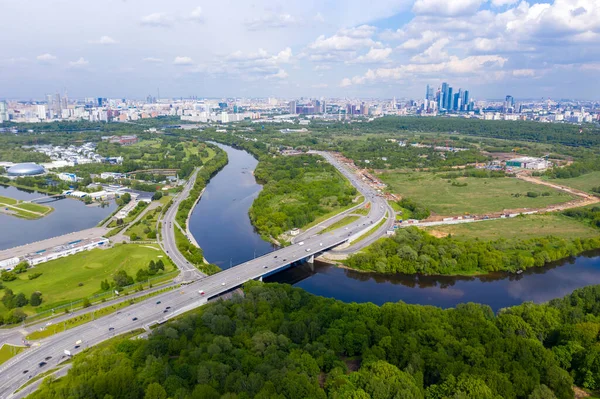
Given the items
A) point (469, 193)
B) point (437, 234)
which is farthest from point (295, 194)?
point (469, 193)

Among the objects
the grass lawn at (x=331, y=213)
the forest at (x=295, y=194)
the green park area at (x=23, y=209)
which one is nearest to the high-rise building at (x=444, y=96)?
the forest at (x=295, y=194)

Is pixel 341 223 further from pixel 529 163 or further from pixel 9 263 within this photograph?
pixel 529 163

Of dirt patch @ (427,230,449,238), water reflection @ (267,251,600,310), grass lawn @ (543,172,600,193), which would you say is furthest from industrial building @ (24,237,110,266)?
grass lawn @ (543,172,600,193)

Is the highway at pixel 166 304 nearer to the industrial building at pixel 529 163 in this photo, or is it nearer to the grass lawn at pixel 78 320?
the grass lawn at pixel 78 320

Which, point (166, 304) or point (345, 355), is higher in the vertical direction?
point (166, 304)

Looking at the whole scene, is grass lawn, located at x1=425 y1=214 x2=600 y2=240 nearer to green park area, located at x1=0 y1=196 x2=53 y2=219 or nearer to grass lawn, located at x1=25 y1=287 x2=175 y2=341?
grass lawn, located at x1=25 y1=287 x2=175 y2=341
